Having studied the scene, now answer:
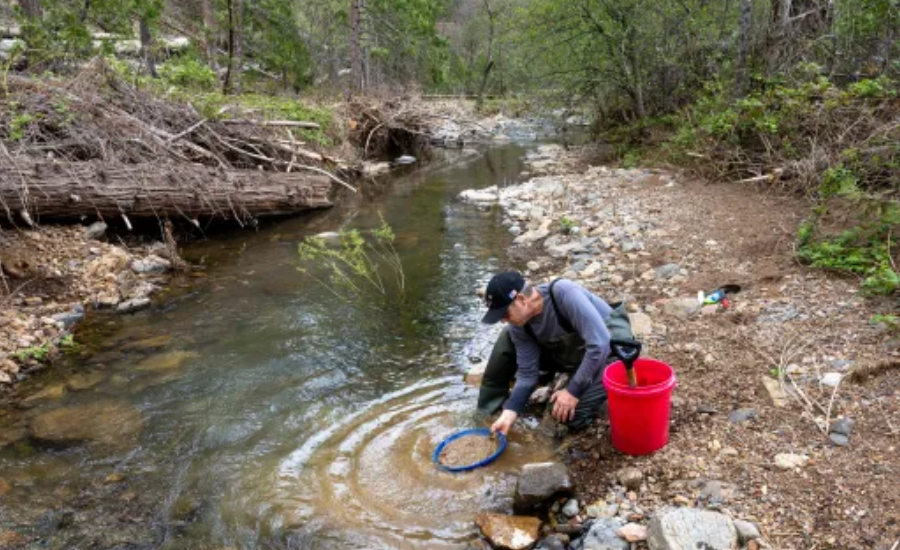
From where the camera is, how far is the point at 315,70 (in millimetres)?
26625

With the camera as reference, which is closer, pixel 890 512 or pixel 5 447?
pixel 890 512

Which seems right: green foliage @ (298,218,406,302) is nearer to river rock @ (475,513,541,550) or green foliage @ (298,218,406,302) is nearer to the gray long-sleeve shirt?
the gray long-sleeve shirt

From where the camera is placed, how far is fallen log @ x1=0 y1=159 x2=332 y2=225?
6.77 meters

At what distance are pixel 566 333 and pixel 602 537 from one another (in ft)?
4.13

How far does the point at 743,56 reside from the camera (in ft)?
29.9

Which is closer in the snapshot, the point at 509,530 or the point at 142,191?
the point at 509,530

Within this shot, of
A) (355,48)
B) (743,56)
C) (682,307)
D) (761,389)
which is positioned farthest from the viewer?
(355,48)

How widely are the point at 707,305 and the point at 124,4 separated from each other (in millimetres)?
12440

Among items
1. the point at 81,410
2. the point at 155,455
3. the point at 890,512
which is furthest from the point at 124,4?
the point at 890,512

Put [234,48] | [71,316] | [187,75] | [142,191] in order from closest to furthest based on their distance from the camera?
1. [71,316]
2. [142,191]
3. [187,75]
4. [234,48]

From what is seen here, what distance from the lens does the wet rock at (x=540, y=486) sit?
312 cm

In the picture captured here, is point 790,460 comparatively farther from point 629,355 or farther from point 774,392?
point 629,355

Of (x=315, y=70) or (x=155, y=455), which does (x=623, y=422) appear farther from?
(x=315, y=70)

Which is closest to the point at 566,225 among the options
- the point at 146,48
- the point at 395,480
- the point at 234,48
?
the point at 395,480
